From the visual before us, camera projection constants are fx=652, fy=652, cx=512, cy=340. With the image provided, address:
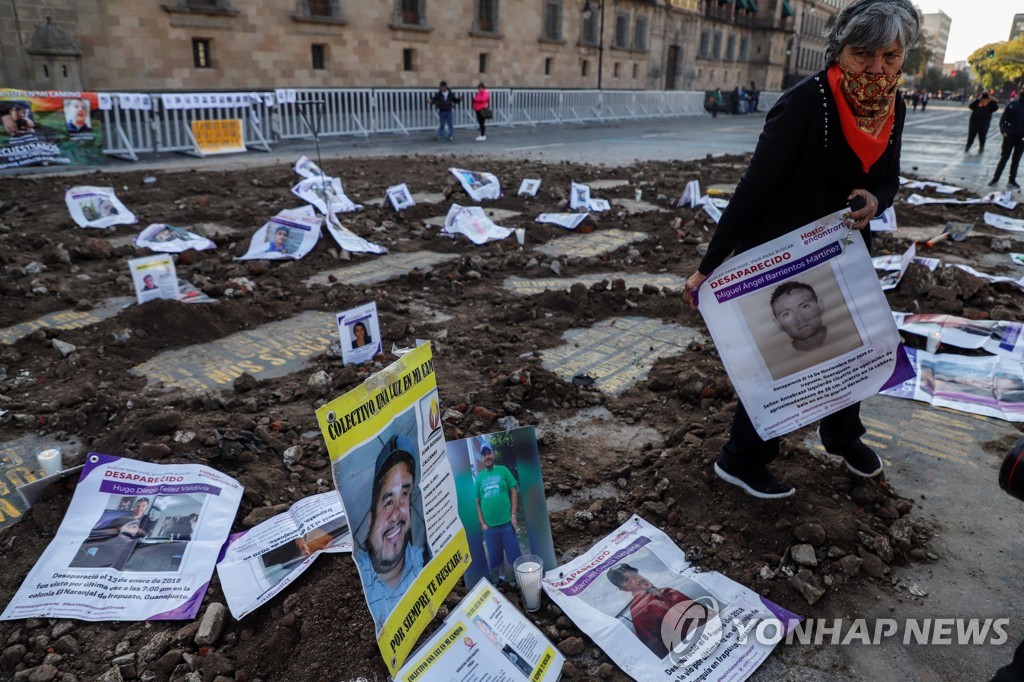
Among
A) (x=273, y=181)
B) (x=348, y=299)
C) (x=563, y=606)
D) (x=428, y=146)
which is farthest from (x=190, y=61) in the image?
(x=563, y=606)

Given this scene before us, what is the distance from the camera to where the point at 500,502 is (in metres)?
2.26

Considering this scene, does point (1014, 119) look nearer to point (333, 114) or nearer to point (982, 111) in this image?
point (982, 111)

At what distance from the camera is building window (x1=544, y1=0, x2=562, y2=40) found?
29.9 metres

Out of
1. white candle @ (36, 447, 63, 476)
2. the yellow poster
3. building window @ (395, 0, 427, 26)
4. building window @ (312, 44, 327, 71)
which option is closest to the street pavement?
white candle @ (36, 447, 63, 476)

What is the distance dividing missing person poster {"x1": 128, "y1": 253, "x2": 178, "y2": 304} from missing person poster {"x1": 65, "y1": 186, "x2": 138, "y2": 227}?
309 cm

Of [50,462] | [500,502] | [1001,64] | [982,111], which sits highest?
[1001,64]

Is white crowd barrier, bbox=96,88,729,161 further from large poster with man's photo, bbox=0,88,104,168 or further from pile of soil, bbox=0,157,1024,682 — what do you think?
pile of soil, bbox=0,157,1024,682

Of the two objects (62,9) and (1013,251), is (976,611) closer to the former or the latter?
(1013,251)

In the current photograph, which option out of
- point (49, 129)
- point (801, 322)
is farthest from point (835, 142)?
point (49, 129)

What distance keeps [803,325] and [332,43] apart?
22.1 metres

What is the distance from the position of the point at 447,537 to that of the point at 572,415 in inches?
60.9

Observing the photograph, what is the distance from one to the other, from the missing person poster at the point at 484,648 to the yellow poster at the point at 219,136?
14018mm

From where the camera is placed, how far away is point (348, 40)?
21453 millimetres

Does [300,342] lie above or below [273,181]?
below
